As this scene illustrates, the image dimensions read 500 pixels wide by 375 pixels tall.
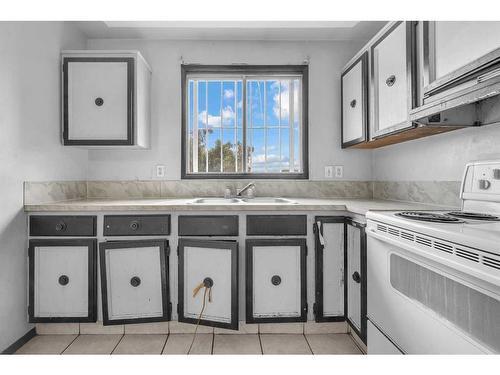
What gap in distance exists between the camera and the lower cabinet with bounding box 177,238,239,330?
173 centimetres

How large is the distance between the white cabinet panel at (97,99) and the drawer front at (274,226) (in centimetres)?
126

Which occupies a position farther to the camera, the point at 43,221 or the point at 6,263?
the point at 43,221

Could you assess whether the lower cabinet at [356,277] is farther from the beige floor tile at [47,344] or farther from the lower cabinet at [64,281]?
the beige floor tile at [47,344]

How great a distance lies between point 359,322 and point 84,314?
1.73 m

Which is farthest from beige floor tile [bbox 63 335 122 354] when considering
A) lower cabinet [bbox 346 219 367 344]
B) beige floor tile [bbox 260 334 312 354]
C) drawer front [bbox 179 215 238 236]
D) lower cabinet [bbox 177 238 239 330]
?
lower cabinet [bbox 346 219 367 344]

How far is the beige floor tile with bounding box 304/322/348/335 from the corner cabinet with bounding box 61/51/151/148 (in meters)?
1.89

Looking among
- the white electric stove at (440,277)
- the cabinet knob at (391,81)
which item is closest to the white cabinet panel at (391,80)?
the cabinet knob at (391,81)

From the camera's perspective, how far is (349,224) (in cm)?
176

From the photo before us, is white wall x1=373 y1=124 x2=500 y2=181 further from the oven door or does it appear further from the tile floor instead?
the tile floor

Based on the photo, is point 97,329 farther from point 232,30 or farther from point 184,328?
point 232,30

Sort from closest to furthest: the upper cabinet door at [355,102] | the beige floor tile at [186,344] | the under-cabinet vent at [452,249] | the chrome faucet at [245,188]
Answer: the under-cabinet vent at [452,249] < the beige floor tile at [186,344] < the upper cabinet door at [355,102] < the chrome faucet at [245,188]

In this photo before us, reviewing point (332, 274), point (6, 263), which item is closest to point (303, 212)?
point (332, 274)

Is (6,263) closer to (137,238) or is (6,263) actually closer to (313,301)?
(137,238)

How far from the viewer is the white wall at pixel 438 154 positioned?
1.42m
